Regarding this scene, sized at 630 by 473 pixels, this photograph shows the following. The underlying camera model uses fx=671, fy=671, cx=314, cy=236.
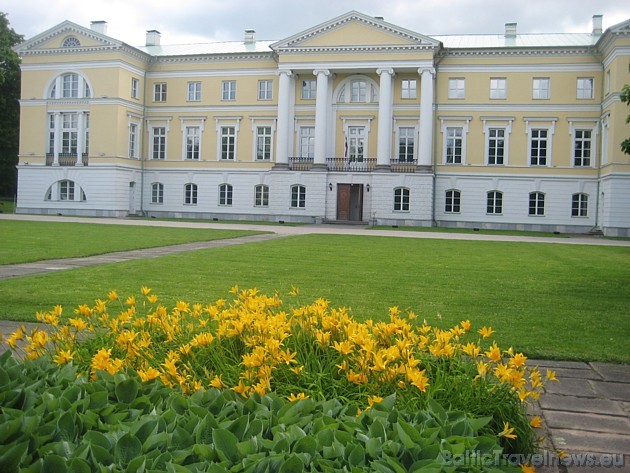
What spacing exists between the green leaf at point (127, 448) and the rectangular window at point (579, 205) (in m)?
47.4

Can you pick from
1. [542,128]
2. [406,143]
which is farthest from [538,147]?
[406,143]

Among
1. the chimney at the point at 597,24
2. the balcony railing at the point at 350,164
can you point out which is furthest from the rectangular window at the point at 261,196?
the chimney at the point at 597,24

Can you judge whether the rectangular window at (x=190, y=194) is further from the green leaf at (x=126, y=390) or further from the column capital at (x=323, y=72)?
the green leaf at (x=126, y=390)

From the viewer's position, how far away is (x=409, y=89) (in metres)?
48.7

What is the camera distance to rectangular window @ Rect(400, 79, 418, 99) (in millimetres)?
48562

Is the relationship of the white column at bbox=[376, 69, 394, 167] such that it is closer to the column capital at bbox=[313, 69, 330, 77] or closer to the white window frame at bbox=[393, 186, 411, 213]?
the white window frame at bbox=[393, 186, 411, 213]

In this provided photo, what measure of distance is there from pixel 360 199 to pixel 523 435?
4489cm

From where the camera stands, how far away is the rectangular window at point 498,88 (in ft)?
156

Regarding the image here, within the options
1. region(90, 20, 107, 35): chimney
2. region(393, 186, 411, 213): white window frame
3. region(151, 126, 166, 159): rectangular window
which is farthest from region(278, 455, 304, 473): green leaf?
region(90, 20, 107, 35): chimney

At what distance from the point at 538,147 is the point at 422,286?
37.6 meters

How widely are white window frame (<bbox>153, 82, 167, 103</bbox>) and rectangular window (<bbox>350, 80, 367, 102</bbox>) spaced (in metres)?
15.1

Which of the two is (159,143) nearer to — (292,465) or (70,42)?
(70,42)

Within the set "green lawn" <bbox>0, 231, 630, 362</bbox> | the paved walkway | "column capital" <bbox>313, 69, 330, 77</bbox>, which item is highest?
"column capital" <bbox>313, 69, 330, 77</bbox>

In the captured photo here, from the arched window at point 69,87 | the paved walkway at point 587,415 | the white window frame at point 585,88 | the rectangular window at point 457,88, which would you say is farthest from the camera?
the arched window at point 69,87
